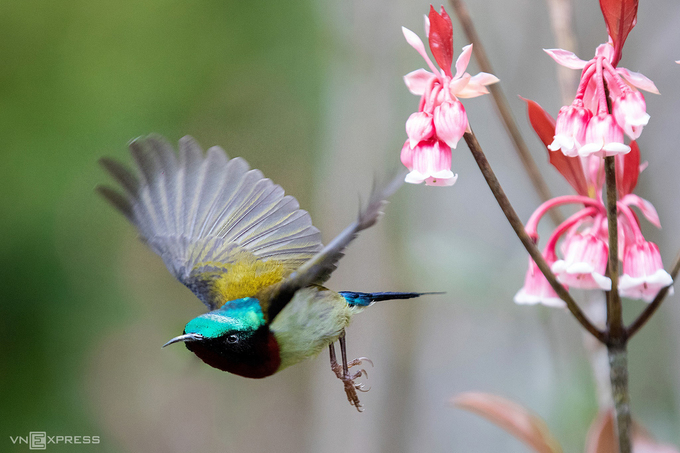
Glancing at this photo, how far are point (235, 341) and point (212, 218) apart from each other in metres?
0.25

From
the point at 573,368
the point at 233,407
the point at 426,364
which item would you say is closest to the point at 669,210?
the point at 573,368

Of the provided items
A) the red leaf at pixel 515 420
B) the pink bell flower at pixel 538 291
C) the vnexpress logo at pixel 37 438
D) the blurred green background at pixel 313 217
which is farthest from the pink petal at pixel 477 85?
the vnexpress logo at pixel 37 438

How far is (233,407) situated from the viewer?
113 inches

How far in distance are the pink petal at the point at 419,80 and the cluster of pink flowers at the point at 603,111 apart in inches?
4.1

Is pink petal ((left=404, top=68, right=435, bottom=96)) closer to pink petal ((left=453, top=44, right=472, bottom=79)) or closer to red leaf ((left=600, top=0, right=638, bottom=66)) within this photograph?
pink petal ((left=453, top=44, right=472, bottom=79))

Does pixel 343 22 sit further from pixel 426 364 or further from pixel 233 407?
pixel 233 407

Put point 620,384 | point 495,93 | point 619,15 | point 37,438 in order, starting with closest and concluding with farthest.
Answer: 1. point 619,15
2. point 620,384
3. point 495,93
4. point 37,438

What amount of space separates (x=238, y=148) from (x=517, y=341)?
1.70 meters

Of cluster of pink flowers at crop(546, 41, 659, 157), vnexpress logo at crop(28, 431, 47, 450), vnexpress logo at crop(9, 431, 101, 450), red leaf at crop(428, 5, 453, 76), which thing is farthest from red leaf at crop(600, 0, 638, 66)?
vnexpress logo at crop(28, 431, 47, 450)

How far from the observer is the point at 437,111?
0.49 m

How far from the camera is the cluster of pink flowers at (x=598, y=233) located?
1.79 ft

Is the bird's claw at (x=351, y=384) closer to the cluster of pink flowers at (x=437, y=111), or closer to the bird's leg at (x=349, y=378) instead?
the bird's leg at (x=349, y=378)

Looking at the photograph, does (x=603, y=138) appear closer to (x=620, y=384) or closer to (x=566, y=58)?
(x=566, y=58)

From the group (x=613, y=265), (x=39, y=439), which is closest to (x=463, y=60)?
(x=613, y=265)
